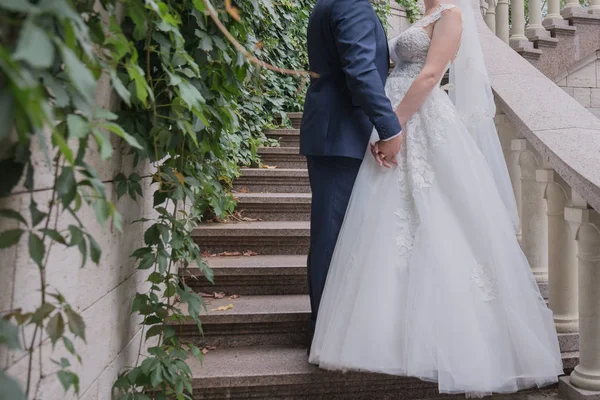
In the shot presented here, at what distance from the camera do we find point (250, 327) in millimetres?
2635

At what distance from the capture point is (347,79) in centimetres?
222

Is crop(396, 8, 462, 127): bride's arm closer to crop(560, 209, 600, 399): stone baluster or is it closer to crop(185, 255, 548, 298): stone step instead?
crop(560, 209, 600, 399): stone baluster

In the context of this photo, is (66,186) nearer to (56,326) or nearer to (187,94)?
(56,326)

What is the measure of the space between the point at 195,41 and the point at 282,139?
10.3ft

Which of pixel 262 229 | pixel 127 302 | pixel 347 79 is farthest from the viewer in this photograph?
pixel 262 229

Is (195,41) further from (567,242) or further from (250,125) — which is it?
(250,125)

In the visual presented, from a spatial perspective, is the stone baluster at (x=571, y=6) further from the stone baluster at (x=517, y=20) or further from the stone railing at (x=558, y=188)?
the stone railing at (x=558, y=188)

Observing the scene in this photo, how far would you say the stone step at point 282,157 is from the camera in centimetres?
462

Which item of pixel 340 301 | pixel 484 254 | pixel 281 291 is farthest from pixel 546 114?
pixel 281 291

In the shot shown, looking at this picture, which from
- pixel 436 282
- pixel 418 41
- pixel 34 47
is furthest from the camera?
pixel 418 41

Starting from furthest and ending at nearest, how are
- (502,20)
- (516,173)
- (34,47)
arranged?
(502,20) < (516,173) < (34,47)

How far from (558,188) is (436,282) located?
94cm

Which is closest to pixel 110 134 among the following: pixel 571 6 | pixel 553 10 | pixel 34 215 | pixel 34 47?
pixel 34 215

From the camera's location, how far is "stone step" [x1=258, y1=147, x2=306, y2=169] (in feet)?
15.2
